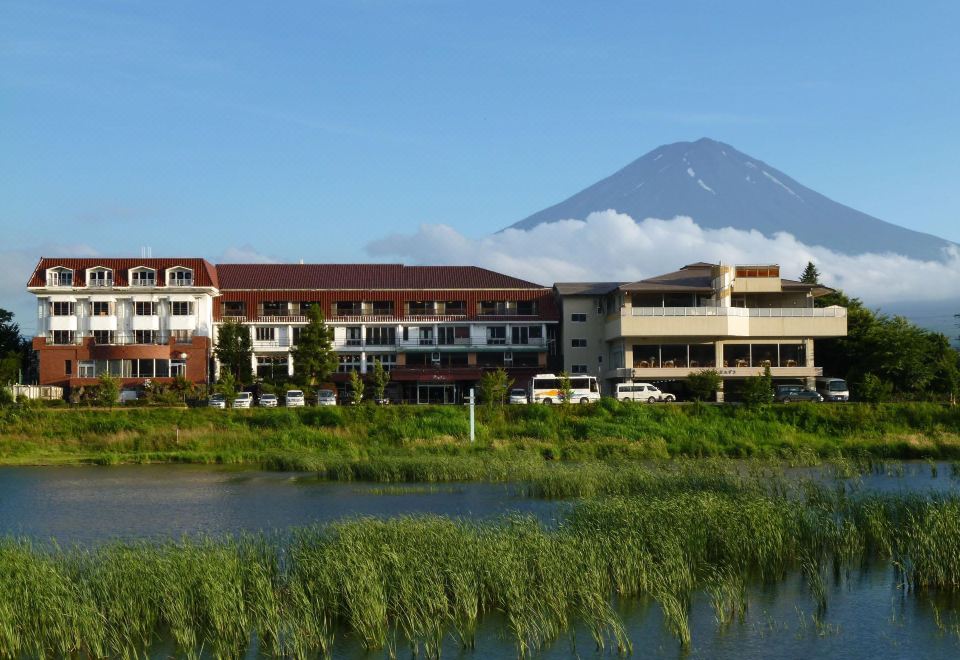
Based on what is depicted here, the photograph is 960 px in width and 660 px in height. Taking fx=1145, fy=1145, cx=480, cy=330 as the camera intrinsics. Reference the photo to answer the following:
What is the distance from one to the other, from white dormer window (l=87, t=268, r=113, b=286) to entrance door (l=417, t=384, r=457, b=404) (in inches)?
767

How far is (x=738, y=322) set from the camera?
206ft

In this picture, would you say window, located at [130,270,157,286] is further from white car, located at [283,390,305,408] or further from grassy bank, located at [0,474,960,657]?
grassy bank, located at [0,474,960,657]

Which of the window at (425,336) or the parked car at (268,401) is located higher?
the window at (425,336)

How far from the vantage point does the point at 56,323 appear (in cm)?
6712

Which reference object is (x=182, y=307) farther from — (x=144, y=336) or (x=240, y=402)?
(x=240, y=402)

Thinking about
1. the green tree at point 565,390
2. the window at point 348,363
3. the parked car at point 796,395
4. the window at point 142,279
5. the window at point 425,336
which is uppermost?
the window at point 142,279

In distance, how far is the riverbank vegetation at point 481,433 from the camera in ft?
141

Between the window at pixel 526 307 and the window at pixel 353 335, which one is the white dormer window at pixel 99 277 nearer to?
the window at pixel 353 335

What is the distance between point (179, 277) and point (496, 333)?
19419 millimetres

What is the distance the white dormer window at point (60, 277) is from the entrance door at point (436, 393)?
71.2 ft

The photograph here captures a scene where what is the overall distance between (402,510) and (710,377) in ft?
114

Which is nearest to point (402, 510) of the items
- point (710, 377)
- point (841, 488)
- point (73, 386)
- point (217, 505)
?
point (217, 505)

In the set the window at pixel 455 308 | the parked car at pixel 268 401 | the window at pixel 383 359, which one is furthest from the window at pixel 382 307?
the parked car at pixel 268 401

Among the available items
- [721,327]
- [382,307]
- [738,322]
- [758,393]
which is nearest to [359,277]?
[382,307]
